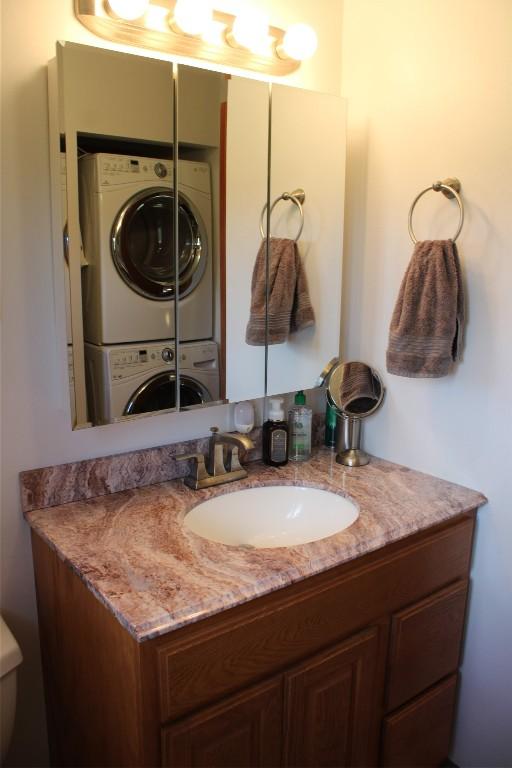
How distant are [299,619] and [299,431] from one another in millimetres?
662

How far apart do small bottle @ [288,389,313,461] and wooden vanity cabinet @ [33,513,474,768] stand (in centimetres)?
48

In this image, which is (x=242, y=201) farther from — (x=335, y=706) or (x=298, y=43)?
(x=335, y=706)

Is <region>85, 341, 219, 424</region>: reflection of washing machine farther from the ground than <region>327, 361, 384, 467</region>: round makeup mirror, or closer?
farther from the ground

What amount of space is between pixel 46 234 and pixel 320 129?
807 mm

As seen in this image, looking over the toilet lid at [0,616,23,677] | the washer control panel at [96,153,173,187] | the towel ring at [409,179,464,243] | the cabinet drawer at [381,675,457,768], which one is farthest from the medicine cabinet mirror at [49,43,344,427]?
the cabinet drawer at [381,675,457,768]

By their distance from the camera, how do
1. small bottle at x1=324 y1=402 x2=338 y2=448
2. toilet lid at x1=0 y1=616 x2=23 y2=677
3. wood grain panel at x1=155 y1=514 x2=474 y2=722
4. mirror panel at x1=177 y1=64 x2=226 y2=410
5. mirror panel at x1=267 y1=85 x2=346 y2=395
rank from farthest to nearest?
small bottle at x1=324 y1=402 x2=338 y2=448 → mirror panel at x1=267 y1=85 x2=346 y2=395 → mirror panel at x1=177 y1=64 x2=226 y2=410 → toilet lid at x1=0 y1=616 x2=23 y2=677 → wood grain panel at x1=155 y1=514 x2=474 y2=722

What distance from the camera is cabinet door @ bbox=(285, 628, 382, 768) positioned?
1.22 metres

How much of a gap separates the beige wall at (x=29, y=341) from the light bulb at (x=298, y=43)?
0.17 m

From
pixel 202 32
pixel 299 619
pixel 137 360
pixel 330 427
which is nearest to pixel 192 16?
pixel 202 32

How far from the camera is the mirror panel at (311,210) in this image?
1.59 meters

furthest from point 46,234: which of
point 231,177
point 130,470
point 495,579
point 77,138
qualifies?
point 495,579

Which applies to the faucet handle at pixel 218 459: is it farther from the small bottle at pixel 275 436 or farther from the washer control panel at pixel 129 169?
the washer control panel at pixel 129 169

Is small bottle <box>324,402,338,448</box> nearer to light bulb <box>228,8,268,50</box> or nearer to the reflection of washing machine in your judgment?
the reflection of washing machine

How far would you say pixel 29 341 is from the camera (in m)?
1.31
